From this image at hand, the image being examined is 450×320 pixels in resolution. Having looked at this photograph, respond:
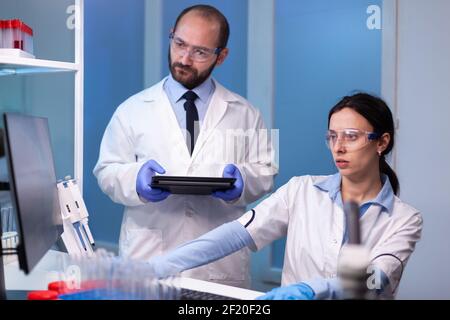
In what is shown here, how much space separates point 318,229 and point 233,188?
466 mm

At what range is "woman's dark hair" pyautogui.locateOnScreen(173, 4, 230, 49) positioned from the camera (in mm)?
2514

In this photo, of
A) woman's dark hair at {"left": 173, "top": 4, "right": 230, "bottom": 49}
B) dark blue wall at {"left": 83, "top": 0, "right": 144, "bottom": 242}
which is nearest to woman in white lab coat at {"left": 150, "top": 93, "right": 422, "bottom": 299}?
woman's dark hair at {"left": 173, "top": 4, "right": 230, "bottom": 49}

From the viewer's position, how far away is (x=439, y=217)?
243 cm

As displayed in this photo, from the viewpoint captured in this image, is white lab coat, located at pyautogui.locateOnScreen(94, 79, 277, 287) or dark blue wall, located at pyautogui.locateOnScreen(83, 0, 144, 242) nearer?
white lab coat, located at pyautogui.locateOnScreen(94, 79, 277, 287)

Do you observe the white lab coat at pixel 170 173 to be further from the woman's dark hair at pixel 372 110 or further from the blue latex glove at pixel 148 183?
the woman's dark hair at pixel 372 110

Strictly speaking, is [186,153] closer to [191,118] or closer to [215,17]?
[191,118]

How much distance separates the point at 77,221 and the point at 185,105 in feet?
2.27

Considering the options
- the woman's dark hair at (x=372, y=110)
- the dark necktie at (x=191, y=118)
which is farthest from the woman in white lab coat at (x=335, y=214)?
the dark necktie at (x=191, y=118)

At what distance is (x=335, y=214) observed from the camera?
1.85 meters

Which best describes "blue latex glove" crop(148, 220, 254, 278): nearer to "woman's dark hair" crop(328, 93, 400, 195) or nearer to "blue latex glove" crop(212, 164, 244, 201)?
"blue latex glove" crop(212, 164, 244, 201)

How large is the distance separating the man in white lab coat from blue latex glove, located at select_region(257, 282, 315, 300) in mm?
924

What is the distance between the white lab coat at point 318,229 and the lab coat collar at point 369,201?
0.05ft

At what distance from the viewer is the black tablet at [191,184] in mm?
2146

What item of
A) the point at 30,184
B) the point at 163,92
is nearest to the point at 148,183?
the point at 163,92
